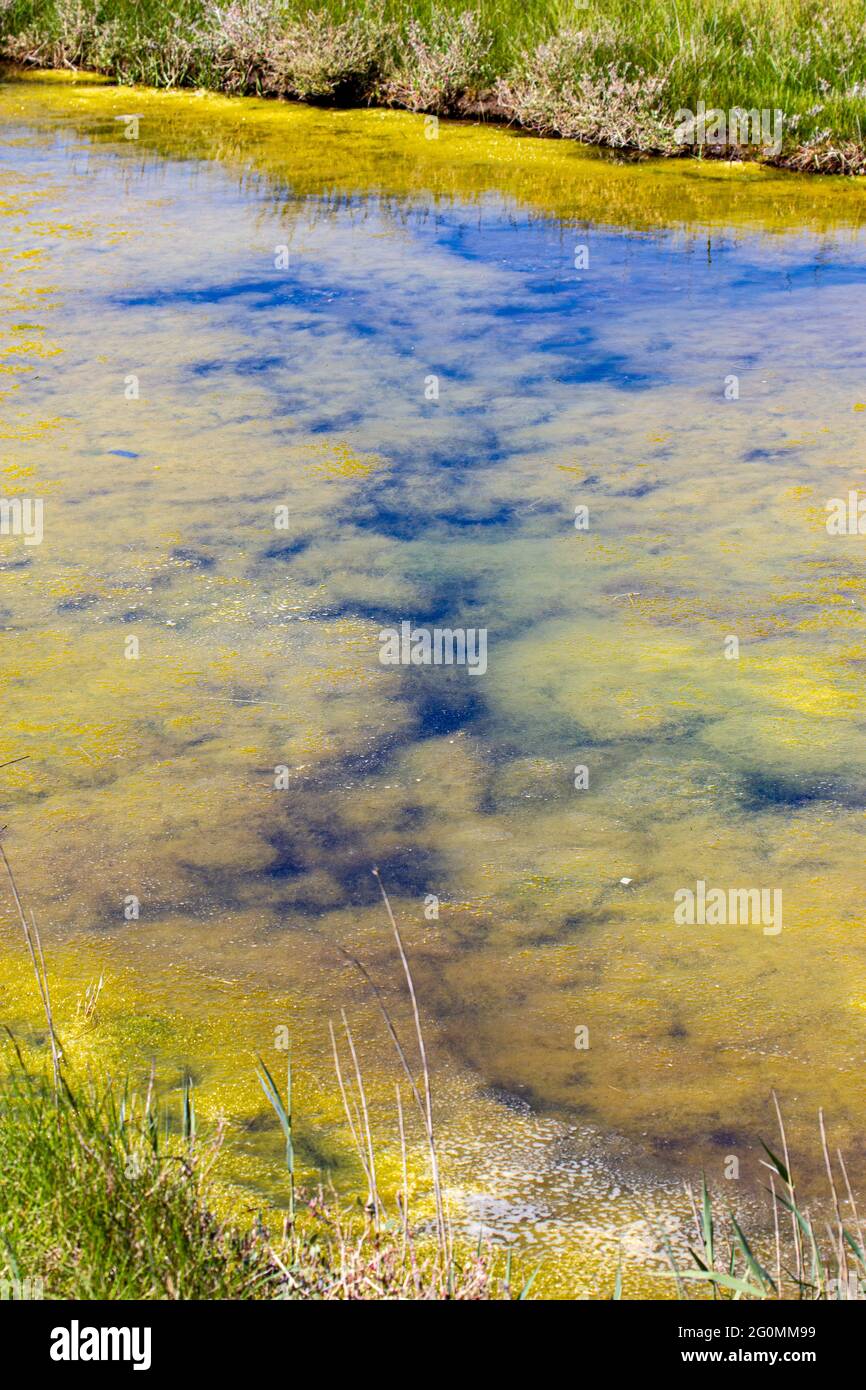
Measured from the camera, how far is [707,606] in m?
→ 4.43

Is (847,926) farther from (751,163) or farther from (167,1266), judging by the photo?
(751,163)

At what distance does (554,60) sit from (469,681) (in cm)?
786

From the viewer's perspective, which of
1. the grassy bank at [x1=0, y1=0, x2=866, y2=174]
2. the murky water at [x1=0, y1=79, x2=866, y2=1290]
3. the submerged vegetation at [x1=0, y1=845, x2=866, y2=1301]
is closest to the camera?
the submerged vegetation at [x1=0, y1=845, x2=866, y2=1301]

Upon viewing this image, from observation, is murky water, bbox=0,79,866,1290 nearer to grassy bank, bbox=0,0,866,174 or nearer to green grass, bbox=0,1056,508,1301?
green grass, bbox=0,1056,508,1301

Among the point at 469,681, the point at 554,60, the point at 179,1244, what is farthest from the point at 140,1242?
the point at 554,60

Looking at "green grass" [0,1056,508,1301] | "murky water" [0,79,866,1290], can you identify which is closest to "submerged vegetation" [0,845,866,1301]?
"green grass" [0,1056,508,1301]

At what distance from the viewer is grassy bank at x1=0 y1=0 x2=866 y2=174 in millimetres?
10039

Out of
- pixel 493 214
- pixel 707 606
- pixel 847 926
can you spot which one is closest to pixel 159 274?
pixel 493 214

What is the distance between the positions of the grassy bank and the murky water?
8.12ft

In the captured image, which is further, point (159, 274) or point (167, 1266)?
point (159, 274)

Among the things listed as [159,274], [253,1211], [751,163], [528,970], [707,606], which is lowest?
[253,1211]

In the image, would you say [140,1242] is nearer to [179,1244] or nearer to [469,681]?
[179,1244]

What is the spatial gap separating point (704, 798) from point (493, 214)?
6183mm

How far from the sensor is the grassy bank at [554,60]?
32.9ft
